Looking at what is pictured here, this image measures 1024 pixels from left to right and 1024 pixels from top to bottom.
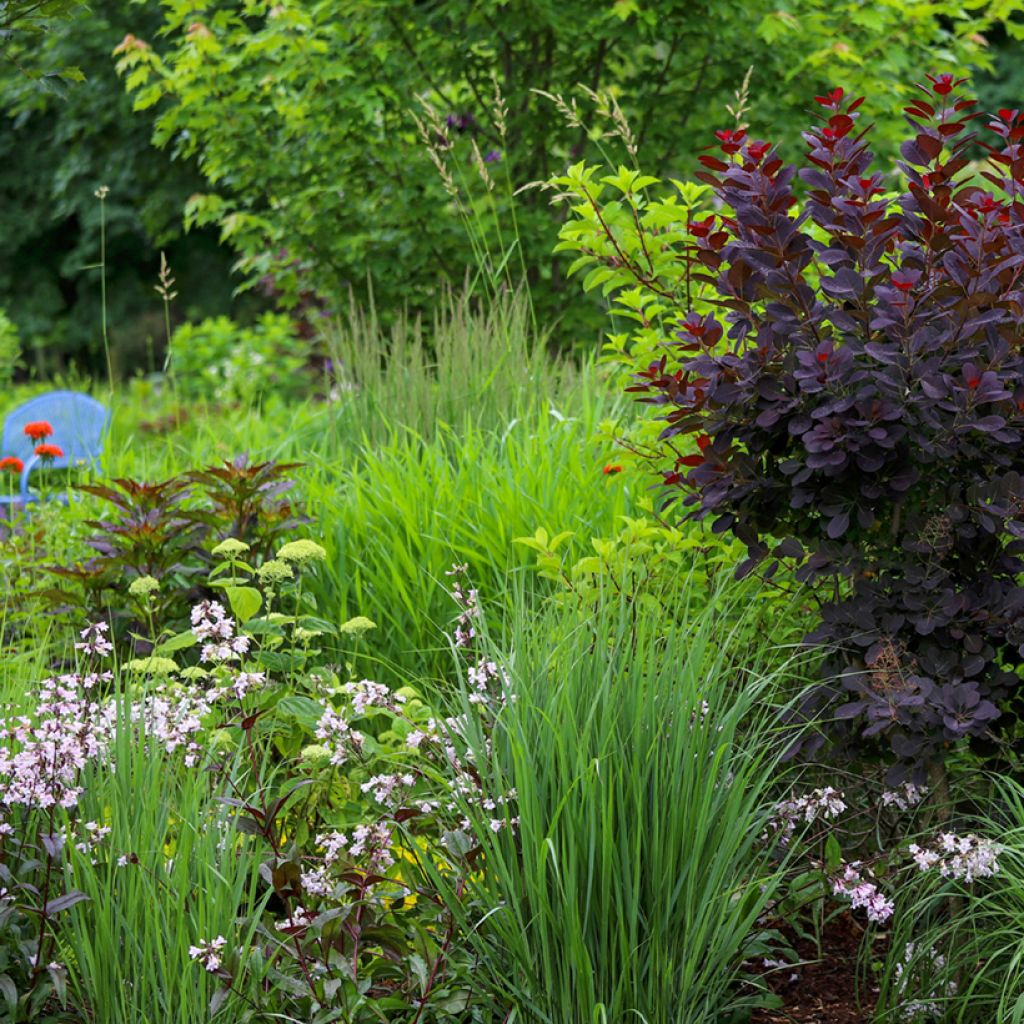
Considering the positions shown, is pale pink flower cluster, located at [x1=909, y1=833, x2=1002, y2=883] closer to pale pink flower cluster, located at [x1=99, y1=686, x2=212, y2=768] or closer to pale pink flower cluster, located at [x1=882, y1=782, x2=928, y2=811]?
pale pink flower cluster, located at [x1=882, y1=782, x2=928, y2=811]

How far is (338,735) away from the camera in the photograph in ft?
8.88

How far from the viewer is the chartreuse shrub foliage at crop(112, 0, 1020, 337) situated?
6.54m

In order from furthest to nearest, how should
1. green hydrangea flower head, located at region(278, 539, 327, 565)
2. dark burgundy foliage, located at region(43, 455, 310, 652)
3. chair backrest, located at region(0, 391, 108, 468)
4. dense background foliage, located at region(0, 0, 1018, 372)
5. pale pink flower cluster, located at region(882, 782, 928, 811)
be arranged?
chair backrest, located at region(0, 391, 108, 468), dense background foliage, located at region(0, 0, 1018, 372), dark burgundy foliage, located at region(43, 455, 310, 652), green hydrangea flower head, located at region(278, 539, 327, 565), pale pink flower cluster, located at region(882, 782, 928, 811)


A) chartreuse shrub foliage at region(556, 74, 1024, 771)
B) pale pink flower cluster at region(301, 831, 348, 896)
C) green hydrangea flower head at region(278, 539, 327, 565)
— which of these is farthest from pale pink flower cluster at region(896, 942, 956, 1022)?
green hydrangea flower head at region(278, 539, 327, 565)

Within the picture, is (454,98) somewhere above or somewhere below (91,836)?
above

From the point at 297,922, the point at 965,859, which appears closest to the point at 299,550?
the point at 297,922

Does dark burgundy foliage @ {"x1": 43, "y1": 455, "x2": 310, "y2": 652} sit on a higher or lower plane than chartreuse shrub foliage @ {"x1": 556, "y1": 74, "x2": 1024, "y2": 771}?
lower

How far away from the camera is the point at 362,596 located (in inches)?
160

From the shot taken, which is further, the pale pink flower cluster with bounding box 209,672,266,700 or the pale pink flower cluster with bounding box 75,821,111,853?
the pale pink flower cluster with bounding box 209,672,266,700

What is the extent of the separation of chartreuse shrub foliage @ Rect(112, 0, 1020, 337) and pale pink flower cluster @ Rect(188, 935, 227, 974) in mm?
4800

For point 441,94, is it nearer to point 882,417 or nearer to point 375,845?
point 882,417

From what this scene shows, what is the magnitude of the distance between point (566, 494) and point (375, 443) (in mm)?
1297

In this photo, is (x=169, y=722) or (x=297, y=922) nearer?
(x=297, y=922)

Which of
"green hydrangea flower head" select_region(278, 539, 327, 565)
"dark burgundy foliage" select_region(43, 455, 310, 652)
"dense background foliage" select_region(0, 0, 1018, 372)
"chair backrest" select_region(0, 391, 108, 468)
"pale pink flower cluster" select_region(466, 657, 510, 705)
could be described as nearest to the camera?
"pale pink flower cluster" select_region(466, 657, 510, 705)
